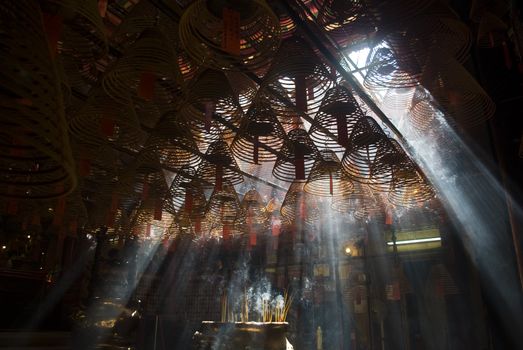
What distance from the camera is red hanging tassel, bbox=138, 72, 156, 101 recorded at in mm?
1760

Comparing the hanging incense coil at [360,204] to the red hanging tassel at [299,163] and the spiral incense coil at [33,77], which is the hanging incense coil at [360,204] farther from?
the spiral incense coil at [33,77]

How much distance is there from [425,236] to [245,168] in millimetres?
3894

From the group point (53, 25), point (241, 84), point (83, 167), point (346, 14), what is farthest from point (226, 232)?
point (53, 25)

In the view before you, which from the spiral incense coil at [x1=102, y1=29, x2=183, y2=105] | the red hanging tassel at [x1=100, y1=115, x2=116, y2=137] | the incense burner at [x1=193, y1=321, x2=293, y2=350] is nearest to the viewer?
the spiral incense coil at [x1=102, y1=29, x2=183, y2=105]

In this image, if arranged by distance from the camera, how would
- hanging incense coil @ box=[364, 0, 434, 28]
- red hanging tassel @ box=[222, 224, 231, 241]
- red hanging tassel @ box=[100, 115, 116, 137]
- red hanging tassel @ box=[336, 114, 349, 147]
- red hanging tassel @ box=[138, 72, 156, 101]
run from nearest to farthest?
1. hanging incense coil @ box=[364, 0, 434, 28]
2. red hanging tassel @ box=[138, 72, 156, 101]
3. red hanging tassel @ box=[100, 115, 116, 137]
4. red hanging tassel @ box=[336, 114, 349, 147]
5. red hanging tassel @ box=[222, 224, 231, 241]

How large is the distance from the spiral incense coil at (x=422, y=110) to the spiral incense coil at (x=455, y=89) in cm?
25

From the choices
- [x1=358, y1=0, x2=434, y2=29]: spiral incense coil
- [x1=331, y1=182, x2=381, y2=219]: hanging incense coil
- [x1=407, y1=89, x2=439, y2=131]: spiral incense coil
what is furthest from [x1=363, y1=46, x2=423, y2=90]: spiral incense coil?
[x1=331, y1=182, x2=381, y2=219]: hanging incense coil

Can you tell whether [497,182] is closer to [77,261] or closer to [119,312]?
[119,312]

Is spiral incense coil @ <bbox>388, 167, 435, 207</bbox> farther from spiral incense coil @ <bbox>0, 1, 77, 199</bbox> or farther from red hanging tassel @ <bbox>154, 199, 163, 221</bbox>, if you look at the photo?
spiral incense coil @ <bbox>0, 1, 77, 199</bbox>

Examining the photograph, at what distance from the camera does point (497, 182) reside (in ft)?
10.5

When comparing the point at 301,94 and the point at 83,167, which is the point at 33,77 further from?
the point at 83,167

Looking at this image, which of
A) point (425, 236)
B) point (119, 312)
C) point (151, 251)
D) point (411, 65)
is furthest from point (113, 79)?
point (151, 251)

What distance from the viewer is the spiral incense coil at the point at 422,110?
118 inches

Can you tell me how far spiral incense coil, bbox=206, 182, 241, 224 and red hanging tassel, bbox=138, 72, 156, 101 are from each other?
6.64 ft
